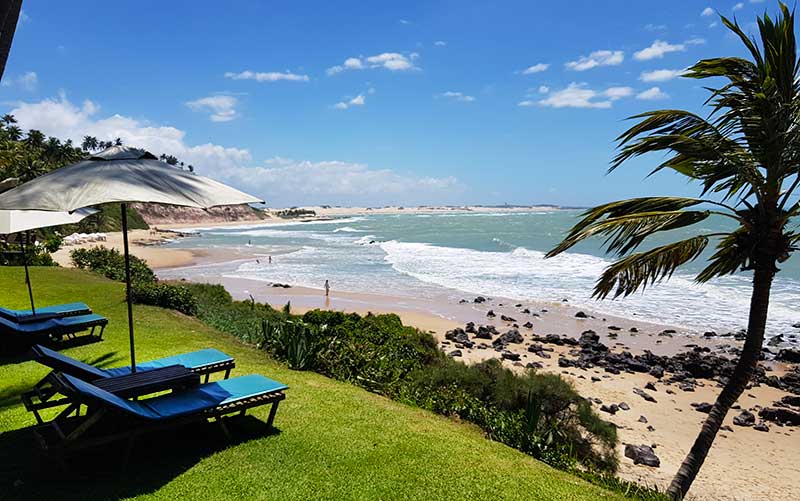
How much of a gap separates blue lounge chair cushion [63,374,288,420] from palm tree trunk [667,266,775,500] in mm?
4251

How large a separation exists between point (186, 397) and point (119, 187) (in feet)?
6.99

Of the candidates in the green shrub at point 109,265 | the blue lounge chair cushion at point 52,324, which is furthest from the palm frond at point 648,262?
the green shrub at point 109,265

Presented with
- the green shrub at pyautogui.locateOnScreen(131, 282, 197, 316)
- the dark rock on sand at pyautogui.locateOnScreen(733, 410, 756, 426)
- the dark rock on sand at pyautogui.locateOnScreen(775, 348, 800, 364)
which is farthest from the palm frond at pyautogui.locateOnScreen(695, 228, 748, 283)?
the dark rock on sand at pyautogui.locateOnScreen(775, 348, 800, 364)

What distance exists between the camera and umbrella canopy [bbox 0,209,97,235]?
6.90 metres

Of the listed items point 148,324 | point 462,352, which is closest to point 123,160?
point 148,324

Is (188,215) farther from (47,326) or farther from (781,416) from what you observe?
(781,416)

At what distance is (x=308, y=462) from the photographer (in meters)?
4.52

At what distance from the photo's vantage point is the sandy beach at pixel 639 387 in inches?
330

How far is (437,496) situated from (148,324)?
8041mm

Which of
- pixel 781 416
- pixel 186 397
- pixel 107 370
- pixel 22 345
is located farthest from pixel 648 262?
pixel 781 416

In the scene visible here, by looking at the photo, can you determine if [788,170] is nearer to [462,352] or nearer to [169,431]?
[169,431]

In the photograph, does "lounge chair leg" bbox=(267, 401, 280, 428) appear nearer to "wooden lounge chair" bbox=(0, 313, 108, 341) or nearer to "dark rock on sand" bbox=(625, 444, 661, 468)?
"wooden lounge chair" bbox=(0, 313, 108, 341)

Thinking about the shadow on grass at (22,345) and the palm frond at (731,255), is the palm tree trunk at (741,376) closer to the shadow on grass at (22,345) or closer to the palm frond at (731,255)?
the palm frond at (731,255)

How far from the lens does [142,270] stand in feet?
53.3
